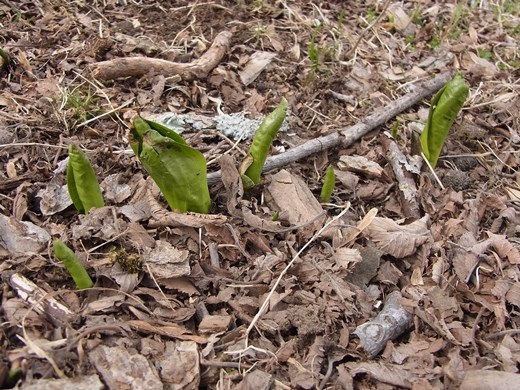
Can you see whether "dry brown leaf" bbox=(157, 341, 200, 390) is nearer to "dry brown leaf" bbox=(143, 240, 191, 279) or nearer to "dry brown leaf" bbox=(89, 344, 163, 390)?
"dry brown leaf" bbox=(89, 344, 163, 390)

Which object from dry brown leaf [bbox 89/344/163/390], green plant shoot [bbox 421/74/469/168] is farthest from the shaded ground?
green plant shoot [bbox 421/74/469/168]

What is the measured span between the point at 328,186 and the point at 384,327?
25.9 inches

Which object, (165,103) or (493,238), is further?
(165,103)

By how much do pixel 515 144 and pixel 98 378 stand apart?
2378mm

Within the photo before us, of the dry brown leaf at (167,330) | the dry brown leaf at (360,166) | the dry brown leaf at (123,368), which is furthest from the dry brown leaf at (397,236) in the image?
the dry brown leaf at (123,368)

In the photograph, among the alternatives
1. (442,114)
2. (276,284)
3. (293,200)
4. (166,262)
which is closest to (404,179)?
(442,114)

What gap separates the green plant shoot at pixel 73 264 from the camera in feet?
5.29

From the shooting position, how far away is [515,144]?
2814 mm

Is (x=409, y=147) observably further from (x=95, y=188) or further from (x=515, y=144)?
(x=95, y=188)

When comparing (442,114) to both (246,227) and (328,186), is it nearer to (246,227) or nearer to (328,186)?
(328,186)

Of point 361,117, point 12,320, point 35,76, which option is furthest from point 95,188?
point 361,117

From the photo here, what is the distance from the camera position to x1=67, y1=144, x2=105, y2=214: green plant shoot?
5.79ft

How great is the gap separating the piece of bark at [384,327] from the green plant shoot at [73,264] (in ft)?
3.02

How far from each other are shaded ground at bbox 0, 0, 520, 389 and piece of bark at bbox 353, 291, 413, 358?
23 millimetres
